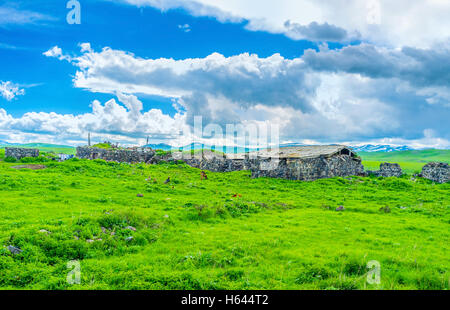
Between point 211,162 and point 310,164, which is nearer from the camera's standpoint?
point 310,164

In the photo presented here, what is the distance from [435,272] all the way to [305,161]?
79.3 feet

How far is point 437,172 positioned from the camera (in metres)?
32.9

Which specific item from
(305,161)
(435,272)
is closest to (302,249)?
(435,272)

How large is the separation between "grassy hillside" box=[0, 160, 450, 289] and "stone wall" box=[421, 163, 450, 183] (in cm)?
1205

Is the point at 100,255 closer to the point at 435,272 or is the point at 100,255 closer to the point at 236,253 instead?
the point at 236,253

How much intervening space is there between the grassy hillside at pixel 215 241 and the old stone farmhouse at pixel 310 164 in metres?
9.35

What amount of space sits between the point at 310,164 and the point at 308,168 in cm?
63

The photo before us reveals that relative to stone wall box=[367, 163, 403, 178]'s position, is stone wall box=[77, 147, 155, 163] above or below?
above

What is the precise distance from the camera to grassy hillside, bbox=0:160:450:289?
8336 mm

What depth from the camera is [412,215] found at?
18312mm

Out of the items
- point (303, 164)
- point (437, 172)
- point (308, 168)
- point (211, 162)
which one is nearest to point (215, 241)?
point (303, 164)

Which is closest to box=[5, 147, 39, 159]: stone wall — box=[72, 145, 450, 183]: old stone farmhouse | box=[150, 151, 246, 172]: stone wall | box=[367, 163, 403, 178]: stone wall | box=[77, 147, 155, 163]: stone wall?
box=[77, 147, 155, 163]: stone wall

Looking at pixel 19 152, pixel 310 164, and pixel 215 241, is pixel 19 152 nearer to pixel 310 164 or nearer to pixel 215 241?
pixel 310 164

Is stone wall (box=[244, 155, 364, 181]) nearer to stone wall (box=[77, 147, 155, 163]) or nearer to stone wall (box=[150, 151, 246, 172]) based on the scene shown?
stone wall (box=[150, 151, 246, 172])
